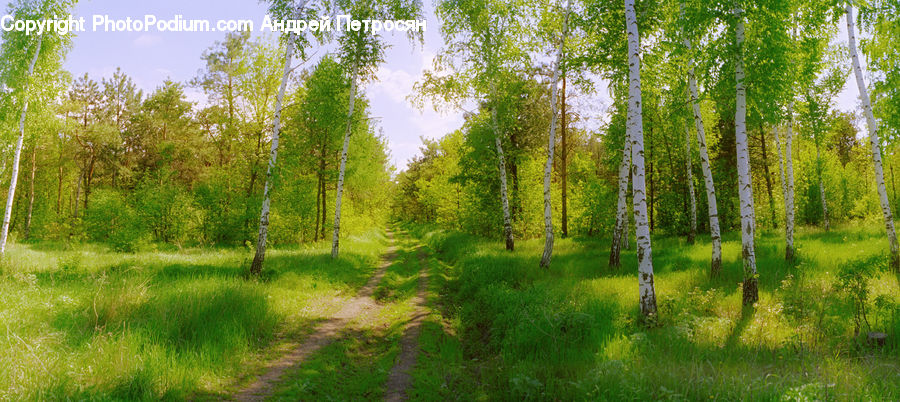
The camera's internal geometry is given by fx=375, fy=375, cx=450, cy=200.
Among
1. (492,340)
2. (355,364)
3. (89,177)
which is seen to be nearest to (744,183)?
(492,340)

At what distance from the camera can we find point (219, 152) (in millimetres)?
27250

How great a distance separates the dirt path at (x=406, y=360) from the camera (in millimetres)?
5780

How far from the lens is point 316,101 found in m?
21.2

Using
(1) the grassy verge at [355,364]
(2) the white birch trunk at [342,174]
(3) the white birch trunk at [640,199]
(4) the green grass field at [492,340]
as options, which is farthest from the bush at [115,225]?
(3) the white birch trunk at [640,199]

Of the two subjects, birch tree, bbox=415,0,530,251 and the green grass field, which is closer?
the green grass field

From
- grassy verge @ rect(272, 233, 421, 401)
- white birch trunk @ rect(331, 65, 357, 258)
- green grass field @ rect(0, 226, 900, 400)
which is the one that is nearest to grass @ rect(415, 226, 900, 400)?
green grass field @ rect(0, 226, 900, 400)

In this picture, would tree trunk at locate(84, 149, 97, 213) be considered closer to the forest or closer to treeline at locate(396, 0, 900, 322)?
the forest

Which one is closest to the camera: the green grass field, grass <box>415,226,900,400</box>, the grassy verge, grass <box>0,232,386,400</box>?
grass <box>415,226,900,400</box>

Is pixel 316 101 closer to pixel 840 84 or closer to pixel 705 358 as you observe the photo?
pixel 705 358

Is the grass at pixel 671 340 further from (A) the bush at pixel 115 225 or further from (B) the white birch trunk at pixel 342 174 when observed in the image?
(A) the bush at pixel 115 225

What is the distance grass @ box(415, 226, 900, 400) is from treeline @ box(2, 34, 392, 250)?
13.0m

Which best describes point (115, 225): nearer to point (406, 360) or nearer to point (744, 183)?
point (406, 360)

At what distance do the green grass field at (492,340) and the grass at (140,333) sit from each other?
28mm

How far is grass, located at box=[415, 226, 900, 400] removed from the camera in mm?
4234
